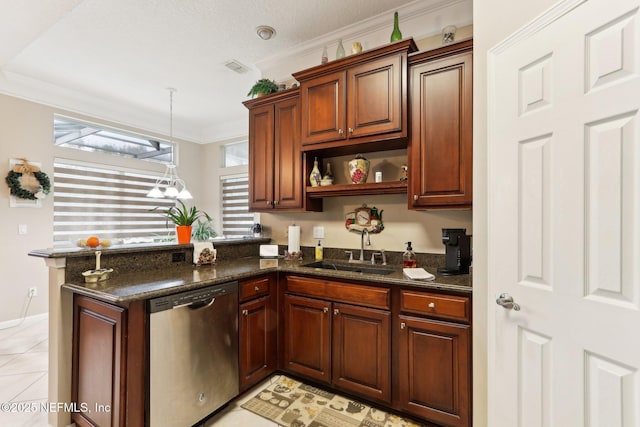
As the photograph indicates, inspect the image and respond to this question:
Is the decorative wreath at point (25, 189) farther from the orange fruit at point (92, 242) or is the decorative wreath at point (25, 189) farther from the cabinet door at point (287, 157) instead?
the cabinet door at point (287, 157)

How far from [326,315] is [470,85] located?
1917 mm

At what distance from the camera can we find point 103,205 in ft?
14.9

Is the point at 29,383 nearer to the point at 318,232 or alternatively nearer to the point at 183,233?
the point at 183,233

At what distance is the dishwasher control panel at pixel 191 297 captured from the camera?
64.1 inches

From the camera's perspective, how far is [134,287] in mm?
1708

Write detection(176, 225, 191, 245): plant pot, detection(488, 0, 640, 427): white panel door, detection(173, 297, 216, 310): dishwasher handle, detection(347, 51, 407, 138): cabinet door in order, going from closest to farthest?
detection(488, 0, 640, 427): white panel door, detection(173, 297, 216, 310): dishwasher handle, detection(347, 51, 407, 138): cabinet door, detection(176, 225, 191, 245): plant pot

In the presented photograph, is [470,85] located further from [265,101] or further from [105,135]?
[105,135]

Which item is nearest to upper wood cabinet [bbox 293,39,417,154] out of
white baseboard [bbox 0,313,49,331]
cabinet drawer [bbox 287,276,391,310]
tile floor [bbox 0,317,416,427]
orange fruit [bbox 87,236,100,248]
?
cabinet drawer [bbox 287,276,391,310]

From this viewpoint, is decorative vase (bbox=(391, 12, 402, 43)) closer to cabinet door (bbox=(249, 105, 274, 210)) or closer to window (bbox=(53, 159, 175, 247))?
cabinet door (bbox=(249, 105, 274, 210))

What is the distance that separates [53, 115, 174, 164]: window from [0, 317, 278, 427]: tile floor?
2.47 m

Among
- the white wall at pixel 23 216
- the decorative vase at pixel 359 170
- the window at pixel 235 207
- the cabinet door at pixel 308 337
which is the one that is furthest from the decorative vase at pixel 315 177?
the white wall at pixel 23 216

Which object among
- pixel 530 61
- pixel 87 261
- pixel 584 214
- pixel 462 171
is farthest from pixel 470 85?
pixel 87 261

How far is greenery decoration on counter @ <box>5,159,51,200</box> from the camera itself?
11.5ft

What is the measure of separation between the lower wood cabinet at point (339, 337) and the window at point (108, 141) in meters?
4.09
